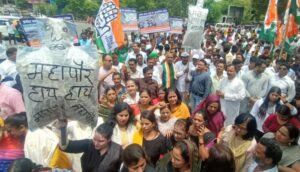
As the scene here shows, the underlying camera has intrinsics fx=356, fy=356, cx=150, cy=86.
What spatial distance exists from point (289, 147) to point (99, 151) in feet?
6.26

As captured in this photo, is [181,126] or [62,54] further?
[181,126]

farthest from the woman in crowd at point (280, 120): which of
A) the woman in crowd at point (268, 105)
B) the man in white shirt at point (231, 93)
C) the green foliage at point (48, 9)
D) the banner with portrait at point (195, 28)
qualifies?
the green foliage at point (48, 9)

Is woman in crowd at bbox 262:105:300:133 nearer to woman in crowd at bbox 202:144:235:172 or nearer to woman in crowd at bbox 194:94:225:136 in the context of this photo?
woman in crowd at bbox 194:94:225:136

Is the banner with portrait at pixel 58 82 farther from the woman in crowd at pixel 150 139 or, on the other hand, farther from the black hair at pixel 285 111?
the black hair at pixel 285 111

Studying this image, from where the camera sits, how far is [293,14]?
8680 mm

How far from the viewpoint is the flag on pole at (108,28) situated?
19.0ft

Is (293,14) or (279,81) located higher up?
(293,14)

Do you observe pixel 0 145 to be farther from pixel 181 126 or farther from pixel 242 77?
pixel 242 77

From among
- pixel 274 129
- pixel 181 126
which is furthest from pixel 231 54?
pixel 181 126

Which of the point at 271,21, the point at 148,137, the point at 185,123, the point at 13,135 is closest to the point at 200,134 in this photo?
the point at 185,123

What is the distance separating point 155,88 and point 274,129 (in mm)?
1977

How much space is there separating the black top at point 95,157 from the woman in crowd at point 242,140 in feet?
4.05

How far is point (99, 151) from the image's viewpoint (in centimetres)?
317

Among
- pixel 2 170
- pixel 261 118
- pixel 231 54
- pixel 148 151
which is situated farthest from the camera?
pixel 231 54
